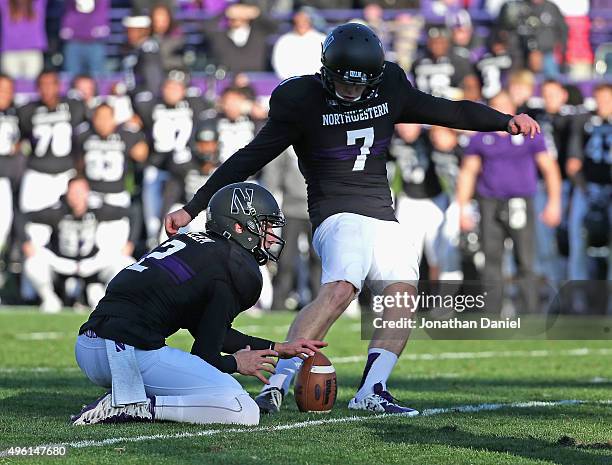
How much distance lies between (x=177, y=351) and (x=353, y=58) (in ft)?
5.57

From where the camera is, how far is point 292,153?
14156 mm

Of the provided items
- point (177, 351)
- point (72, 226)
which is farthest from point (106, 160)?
point (177, 351)

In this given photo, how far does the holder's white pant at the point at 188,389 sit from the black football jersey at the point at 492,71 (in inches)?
369

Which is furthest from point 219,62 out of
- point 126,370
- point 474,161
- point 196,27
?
point 126,370

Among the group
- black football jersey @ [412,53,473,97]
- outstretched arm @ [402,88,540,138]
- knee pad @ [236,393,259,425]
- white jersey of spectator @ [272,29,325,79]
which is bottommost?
knee pad @ [236,393,259,425]

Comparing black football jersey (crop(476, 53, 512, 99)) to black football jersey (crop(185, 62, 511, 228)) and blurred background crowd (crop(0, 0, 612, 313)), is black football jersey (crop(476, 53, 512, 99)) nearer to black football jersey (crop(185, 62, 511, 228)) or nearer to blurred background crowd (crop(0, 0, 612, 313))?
blurred background crowd (crop(0, 0, 612, 313))

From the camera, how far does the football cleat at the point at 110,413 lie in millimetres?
5762

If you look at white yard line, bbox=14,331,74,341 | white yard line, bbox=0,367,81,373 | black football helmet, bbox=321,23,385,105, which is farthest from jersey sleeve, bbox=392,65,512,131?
white yard line, bbox=14,331,74,341

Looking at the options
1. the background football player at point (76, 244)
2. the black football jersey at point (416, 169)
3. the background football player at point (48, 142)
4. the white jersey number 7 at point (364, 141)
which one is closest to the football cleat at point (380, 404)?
the white jersey number 7 at point (364, 141)

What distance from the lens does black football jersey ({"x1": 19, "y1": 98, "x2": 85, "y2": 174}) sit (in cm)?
1477

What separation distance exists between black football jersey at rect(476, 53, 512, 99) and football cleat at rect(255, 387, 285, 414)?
28.7ft

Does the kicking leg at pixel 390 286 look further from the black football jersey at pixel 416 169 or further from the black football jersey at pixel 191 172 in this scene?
the black football jersey at pixel 191 172

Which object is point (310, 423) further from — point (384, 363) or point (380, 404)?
point (384, 363)

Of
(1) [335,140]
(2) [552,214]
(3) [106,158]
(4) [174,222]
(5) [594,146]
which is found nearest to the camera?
(4) [174,222]
